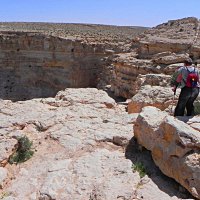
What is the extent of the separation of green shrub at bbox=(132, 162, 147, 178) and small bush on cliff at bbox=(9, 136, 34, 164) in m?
1.97

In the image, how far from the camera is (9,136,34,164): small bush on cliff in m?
6.34

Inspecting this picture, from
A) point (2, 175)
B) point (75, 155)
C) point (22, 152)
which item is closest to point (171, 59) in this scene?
point (75, 155)

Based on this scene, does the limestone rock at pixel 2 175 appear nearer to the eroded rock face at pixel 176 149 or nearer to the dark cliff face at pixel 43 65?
the eroded rock face at pixel 176 149

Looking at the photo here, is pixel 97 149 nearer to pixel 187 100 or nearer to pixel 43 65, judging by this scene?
pixel 187 100

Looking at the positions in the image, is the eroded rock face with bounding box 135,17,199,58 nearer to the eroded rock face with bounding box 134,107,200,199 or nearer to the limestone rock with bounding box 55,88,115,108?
the limestone rock with bounding box 55,88,115,108

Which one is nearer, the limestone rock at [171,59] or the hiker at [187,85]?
the hiker at [187,85]

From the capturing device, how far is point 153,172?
5641 millimetres

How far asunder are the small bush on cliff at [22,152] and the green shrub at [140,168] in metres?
1.97

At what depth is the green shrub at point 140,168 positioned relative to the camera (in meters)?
5.58

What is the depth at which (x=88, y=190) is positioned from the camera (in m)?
5.27

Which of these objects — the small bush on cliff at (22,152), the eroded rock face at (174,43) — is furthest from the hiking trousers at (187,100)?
the eroded rock face at (174,43)

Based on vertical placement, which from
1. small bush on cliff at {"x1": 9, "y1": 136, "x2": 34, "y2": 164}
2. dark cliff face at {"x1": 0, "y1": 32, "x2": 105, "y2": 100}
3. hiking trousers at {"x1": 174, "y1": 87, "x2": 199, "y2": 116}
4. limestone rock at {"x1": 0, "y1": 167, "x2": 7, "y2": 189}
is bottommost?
dark cliff face at {"x1": 0, "y1": 32, "x2": 105, "y2": 100}

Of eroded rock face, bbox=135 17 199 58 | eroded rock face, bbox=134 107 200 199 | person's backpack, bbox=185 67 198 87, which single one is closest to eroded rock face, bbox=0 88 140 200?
eroded rock face, bbox=134 107 200 199

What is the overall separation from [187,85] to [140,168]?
76.5 inches
